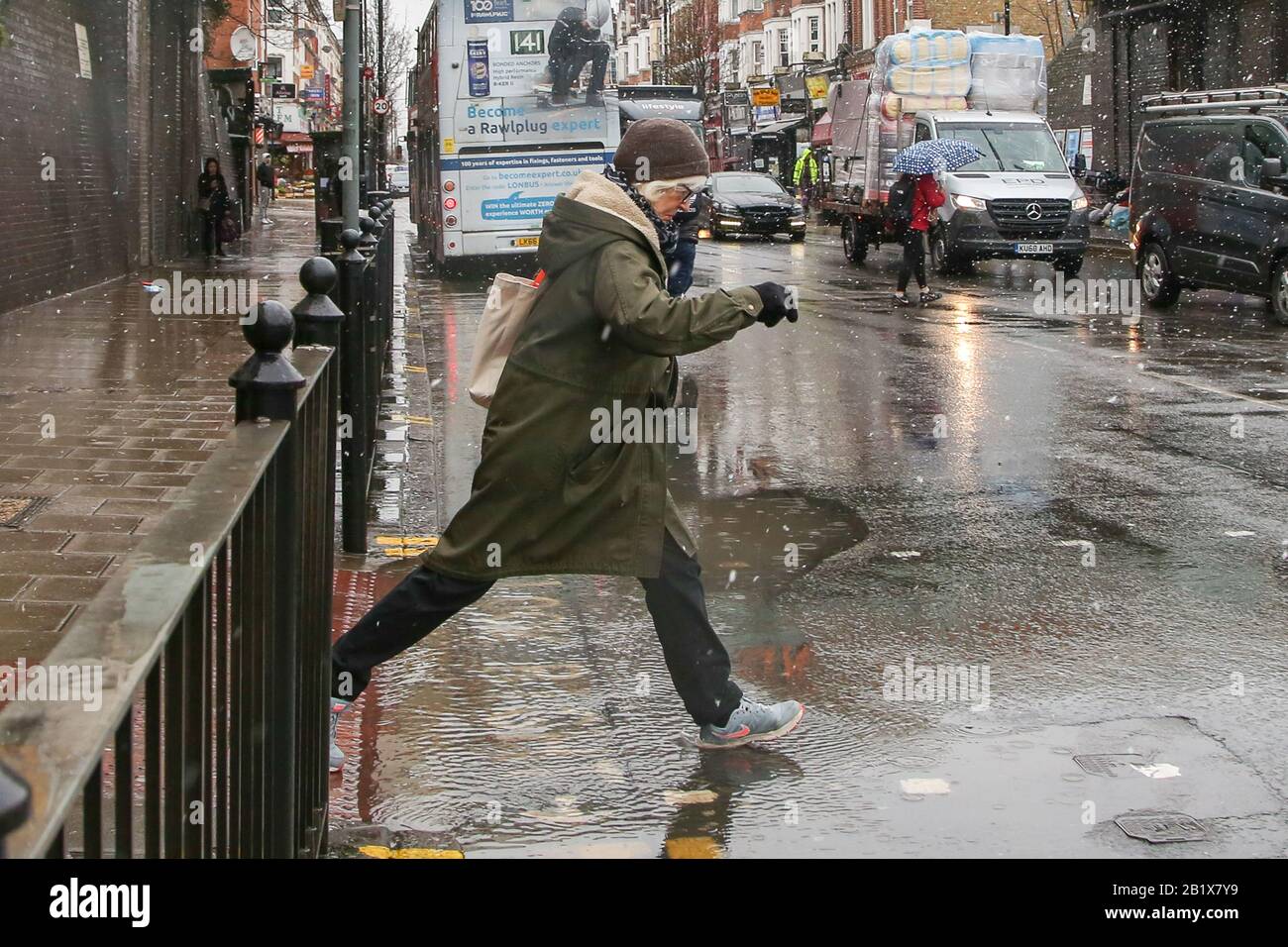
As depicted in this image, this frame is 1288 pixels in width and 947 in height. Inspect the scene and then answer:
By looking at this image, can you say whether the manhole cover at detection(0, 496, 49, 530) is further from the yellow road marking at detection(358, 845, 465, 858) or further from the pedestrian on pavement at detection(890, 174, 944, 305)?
the pedestrian on pavement at detection(890, 174, 944, 305)

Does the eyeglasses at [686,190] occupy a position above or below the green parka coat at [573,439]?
above

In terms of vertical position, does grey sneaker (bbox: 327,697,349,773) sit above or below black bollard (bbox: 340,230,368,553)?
below

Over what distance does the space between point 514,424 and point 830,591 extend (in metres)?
2.52

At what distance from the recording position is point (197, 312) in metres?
17.8

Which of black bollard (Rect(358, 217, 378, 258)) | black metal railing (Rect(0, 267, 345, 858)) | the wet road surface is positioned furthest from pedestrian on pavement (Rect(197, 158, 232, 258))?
black metal railing (Rect(0, 267, 345, 858))

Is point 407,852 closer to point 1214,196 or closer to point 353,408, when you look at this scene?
point 353,408

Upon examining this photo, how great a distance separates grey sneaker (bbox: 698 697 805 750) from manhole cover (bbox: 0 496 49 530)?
3510 millimetres

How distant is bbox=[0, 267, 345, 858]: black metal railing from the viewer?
143cm

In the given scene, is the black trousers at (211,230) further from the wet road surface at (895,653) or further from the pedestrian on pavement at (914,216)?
the wet road surface at (895,653)

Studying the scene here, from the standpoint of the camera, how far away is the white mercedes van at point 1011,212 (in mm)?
24328

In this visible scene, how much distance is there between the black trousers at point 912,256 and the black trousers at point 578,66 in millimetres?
5989

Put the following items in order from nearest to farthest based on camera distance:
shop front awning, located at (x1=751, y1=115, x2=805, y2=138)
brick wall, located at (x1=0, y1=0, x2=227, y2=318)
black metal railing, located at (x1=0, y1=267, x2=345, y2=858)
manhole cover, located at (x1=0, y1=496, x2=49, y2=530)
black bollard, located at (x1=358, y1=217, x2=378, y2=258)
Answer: black metal railing, located at (x1=0, y1=267, x2=345, y2=858)
manhole cover, located at (x1=0, y1=496, x2=49, y2=530)
black bollard, located at (x1=358, y1=217, x2=378, y2=258)
brick wall, located at (x1=0, y1=0, x2=227, y2=318)
shop front awning, located at (x1=751, y1=115, x2=805, y2=138)

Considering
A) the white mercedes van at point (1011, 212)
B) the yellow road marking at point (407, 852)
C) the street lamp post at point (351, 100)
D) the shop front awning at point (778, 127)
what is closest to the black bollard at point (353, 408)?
the yellow road marking at point (407, 852)
